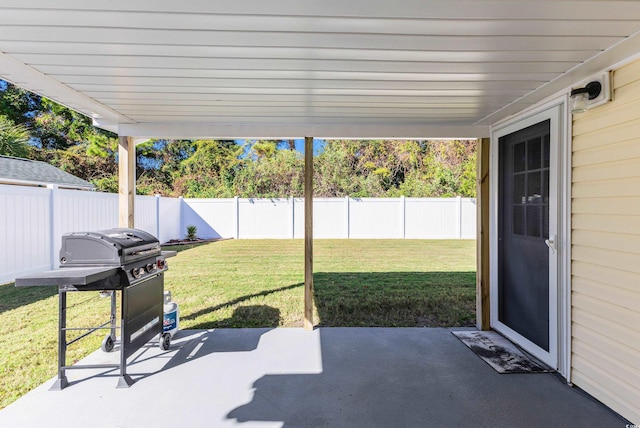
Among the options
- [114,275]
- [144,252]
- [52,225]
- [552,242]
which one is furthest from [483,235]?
[52,225]

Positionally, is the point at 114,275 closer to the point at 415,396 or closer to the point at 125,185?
the point at 125,185

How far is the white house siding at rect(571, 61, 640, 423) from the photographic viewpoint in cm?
211

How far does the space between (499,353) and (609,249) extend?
54.1 inches

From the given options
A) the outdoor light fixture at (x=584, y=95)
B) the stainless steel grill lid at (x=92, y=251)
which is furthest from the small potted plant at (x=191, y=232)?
the outdoor light fixture at (x=584, y=95)

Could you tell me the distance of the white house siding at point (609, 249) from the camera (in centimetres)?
211

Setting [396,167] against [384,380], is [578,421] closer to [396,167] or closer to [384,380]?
[384,380]

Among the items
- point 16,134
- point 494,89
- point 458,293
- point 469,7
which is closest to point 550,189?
point 494,89

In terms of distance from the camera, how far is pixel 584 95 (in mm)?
2371

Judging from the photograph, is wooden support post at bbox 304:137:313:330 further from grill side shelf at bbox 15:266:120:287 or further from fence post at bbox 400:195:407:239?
fence post at bbox 400:195:407:239

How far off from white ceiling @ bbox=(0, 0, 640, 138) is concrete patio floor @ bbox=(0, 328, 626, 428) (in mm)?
2232

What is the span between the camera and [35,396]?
7.82 ft

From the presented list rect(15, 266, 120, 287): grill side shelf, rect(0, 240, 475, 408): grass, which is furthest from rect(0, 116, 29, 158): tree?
rect(15, 266, 120, 287): grill side shelf

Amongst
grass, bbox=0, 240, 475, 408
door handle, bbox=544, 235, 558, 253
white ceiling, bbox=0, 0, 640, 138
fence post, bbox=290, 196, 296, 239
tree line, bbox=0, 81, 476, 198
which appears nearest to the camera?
white ceiling, bbox=0, 0, 640, 138

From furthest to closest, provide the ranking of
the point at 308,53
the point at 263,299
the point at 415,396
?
the point at 263,299 < the point at 415,396 < the point at 308,53
